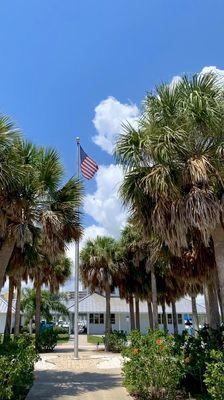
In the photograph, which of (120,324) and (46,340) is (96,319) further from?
(46,340)

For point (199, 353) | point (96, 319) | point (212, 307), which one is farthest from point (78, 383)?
point (96, 319)

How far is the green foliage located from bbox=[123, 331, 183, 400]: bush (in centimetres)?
32

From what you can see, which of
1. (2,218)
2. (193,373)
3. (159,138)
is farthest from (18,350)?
(159,138)

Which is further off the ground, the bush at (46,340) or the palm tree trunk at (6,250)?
the palm tree trunk at (6,250)

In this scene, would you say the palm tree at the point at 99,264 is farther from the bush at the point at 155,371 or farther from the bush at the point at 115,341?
the bush at the point at 155,371

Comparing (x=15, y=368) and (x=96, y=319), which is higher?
(x=96, y=319)

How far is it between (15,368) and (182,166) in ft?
18.0

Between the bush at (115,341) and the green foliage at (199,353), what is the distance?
1426cm

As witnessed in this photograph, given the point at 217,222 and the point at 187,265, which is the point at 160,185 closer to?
the point at 217,222

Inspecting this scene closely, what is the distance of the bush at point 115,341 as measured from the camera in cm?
2356

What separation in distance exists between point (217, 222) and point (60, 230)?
4886 mm

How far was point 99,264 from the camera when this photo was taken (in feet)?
81.7

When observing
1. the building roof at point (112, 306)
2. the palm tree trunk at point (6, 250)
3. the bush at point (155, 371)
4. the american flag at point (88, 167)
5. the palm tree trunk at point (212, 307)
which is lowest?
the bush at point (155, 371)

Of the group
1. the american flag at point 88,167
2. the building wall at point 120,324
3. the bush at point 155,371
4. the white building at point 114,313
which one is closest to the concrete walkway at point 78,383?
the bush at point 155,371
